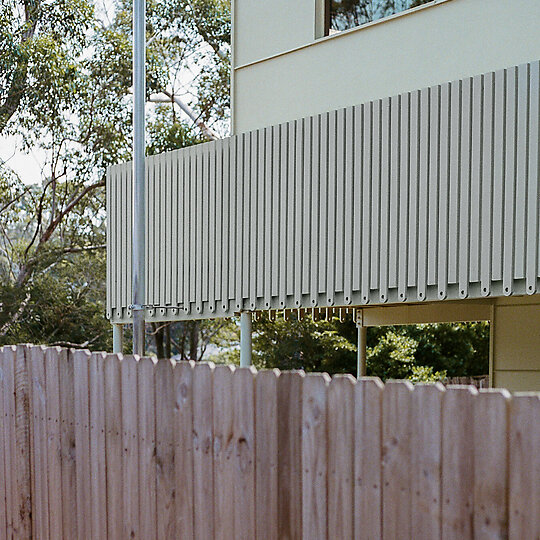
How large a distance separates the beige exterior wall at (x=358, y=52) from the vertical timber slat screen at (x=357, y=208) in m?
0.97

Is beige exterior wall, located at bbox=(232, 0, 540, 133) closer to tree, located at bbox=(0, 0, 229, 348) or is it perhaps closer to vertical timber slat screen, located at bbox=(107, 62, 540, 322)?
vertical timber slat screen, located at bbox=(107, 62, 540, 322)

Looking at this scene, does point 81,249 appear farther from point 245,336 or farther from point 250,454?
point 250,454

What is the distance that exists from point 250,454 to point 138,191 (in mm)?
7461

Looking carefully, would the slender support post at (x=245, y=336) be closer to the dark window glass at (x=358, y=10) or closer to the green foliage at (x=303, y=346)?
the dark window glass at (x=358, y=10)

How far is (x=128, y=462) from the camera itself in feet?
17.1

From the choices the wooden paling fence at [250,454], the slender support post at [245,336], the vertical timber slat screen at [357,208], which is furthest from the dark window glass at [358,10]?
the wooden paling fence at [250,454]

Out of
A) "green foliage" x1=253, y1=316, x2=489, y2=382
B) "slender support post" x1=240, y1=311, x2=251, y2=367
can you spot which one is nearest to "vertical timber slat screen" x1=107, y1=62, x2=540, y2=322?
"slender support post" x1=240, y1=311, x2=251, y2=367

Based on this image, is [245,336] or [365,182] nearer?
[365,182]

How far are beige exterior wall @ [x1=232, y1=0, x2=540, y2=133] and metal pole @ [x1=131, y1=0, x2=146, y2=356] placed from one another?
1608 millimetres

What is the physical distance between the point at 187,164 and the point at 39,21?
68.6 ft

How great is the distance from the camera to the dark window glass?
1073cm

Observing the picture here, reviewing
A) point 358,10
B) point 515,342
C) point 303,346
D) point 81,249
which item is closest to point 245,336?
point 515,342

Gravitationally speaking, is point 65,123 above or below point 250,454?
above

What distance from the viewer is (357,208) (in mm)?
9859
